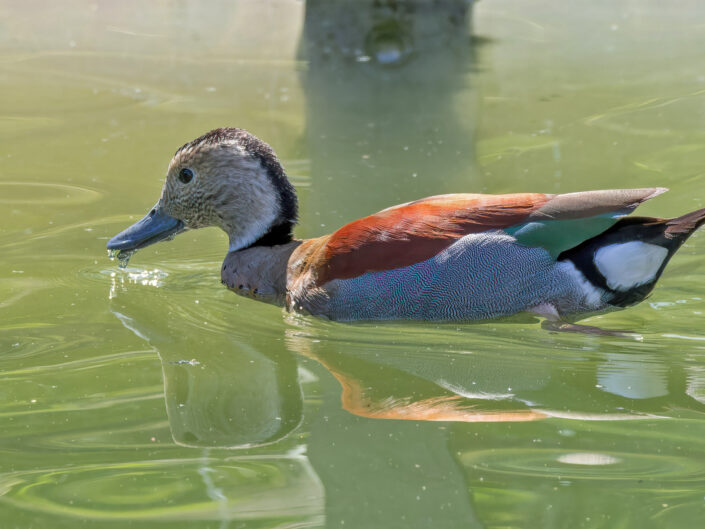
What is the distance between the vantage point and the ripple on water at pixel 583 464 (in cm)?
322

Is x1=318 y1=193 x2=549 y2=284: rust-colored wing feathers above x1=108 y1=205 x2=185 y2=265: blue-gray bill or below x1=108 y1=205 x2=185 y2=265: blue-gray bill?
above

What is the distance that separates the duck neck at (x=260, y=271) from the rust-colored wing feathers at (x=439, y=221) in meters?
0.48

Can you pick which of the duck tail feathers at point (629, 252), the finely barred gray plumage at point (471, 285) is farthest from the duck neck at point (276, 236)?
the duck tail feathers at point (629, 252)

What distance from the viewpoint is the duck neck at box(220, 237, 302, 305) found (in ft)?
17.8

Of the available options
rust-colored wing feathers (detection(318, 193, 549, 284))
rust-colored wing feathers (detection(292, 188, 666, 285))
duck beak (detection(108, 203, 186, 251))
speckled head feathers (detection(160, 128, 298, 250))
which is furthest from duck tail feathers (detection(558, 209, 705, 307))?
duck beak (detection(108, 203, 186, 251))

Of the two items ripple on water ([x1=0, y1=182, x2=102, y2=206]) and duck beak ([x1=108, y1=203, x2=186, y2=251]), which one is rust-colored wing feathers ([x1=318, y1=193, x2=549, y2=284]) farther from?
ripple on water ([x1=0, y1=182, x2=102, y2=206])

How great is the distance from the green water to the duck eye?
55 cm

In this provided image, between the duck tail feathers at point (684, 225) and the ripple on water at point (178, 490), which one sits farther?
the duck tail feathers at point (684, 225)

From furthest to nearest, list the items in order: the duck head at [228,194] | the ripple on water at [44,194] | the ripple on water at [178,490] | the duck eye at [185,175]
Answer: the ripple on water at [44,194] → the duck eye at [185,175] → the duck head at [228,194] → the ripple on water at [178,490]

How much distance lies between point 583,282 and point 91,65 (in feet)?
22.8

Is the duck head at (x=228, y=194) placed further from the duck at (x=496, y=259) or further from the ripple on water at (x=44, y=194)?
the ripple on water at (x=44, y=194)

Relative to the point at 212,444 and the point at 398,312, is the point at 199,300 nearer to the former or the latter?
the point at 398,312

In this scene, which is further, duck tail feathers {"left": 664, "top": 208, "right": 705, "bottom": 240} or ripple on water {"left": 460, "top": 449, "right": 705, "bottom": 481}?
duck tail feathers {"left": 664, "top": 208, "right": 705, "bottom": 240}

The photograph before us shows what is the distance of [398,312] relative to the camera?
4930 millimetres
